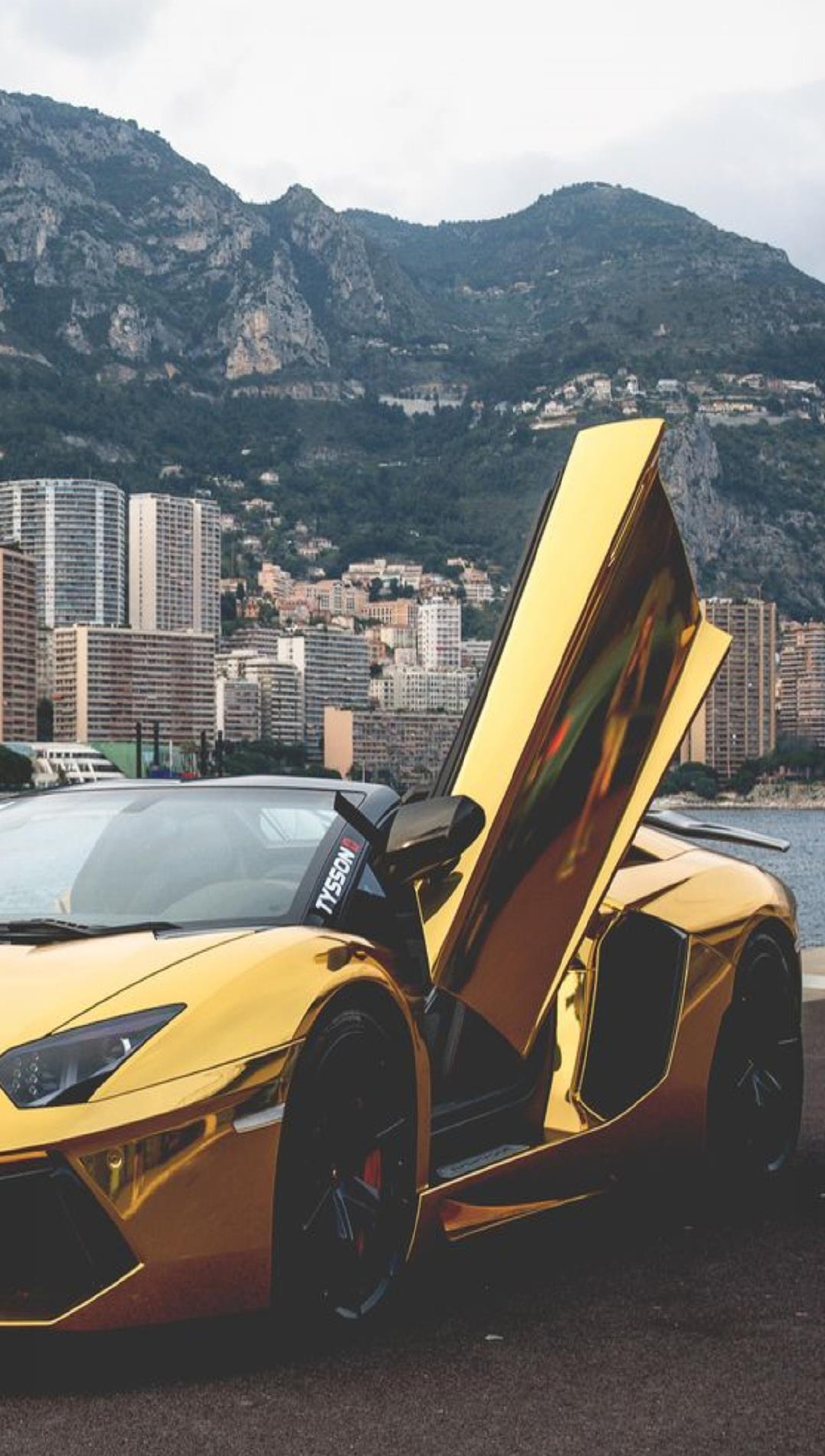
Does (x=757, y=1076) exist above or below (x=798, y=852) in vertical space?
above

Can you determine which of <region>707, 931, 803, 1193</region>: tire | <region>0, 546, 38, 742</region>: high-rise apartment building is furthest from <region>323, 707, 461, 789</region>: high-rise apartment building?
<region>707, 931, 803, 1193</region>: tire

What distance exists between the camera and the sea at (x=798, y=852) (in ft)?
158

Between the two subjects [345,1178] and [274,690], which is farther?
[274,690]

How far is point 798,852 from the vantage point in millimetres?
102500

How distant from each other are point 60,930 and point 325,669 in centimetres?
18757

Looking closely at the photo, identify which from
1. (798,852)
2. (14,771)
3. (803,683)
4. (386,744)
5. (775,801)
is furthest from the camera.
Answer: (803,683)

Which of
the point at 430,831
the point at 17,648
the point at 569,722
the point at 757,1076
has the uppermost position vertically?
the point at 17,648

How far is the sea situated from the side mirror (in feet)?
6.21

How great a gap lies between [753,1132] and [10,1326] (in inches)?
107

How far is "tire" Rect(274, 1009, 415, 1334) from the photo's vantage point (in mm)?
3502

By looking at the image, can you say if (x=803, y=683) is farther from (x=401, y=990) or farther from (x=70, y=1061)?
(x=70, y=1061)

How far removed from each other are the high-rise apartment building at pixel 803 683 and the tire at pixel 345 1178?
169 metres

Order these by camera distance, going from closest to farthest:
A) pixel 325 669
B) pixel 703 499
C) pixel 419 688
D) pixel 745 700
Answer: pixel 745 700 < pixel 703 499 < pixel 325 669 < pixel 419 688

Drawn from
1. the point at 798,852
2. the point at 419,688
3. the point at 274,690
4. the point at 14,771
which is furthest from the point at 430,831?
the point at 419,688
